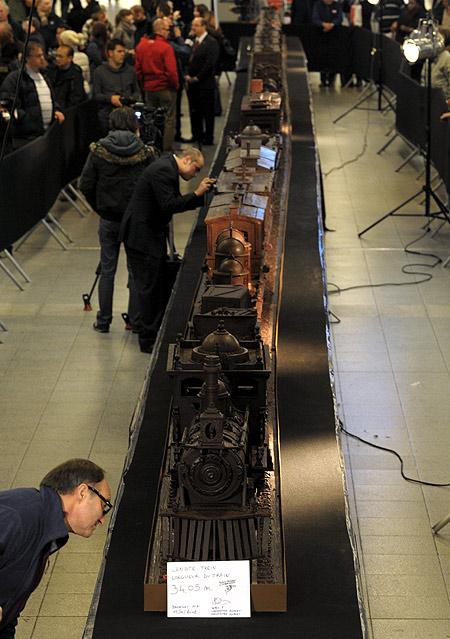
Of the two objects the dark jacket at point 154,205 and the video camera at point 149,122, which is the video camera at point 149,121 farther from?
the dark jacket at point 154,205

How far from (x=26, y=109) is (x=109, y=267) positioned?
10.6 ft

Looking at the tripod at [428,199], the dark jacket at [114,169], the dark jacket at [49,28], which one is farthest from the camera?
the dark jacket at [49,28]

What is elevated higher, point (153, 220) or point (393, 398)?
point (153, 220)

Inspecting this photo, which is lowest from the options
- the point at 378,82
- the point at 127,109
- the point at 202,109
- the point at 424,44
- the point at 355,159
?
the point at 378,82

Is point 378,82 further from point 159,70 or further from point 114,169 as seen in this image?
point 114,169

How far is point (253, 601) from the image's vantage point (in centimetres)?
354

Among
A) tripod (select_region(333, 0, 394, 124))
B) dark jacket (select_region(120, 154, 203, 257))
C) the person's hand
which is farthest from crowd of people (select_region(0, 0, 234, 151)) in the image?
the person's hand

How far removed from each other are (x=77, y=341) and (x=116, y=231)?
0.89 metres

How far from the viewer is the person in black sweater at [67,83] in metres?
12.6

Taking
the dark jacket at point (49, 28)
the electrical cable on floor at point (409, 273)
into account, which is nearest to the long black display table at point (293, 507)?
the electrical cable on floor at point (409, 273)

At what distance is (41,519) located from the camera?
3.26 meters

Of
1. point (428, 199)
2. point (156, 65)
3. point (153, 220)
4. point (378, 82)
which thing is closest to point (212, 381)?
point (153, 220)

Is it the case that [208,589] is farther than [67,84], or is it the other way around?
[67,84]

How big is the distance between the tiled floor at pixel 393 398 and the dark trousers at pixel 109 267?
1.57m
